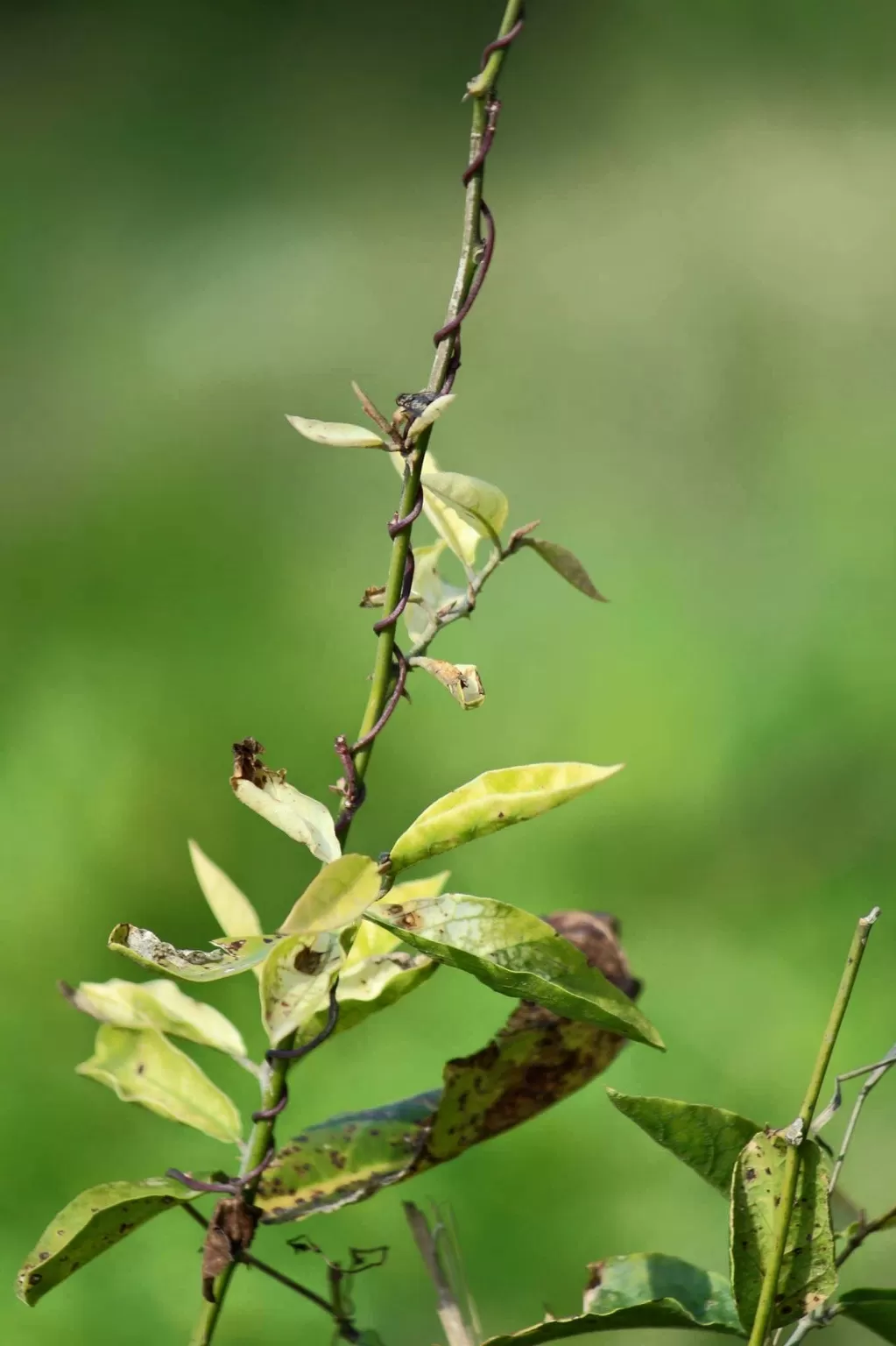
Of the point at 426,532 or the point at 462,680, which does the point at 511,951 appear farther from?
the point at 426,532

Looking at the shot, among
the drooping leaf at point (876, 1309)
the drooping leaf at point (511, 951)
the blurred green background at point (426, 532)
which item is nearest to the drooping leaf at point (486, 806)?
the drooping leaf at point (511, 951)

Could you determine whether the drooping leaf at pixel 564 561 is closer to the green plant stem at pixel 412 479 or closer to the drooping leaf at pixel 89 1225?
the green plant stem at pixel 412 479

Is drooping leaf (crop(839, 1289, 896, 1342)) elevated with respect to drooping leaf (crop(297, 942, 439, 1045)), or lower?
lower

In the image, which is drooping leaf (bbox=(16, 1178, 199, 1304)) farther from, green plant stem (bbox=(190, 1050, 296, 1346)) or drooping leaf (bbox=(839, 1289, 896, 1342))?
drooping leaf (bbox=(839, 1289, 896, 1342))

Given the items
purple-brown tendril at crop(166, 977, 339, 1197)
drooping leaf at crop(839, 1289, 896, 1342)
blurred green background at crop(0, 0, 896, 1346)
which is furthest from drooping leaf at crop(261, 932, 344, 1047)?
blurred green background at crop(0, 0, 896, 1346)

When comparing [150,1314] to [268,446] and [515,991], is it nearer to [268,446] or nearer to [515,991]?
[515,991]

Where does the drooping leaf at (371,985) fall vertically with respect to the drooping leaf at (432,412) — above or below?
below

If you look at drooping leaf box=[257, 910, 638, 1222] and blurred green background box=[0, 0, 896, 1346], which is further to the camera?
blurred green background box=[0, 0, 896, 1346]
